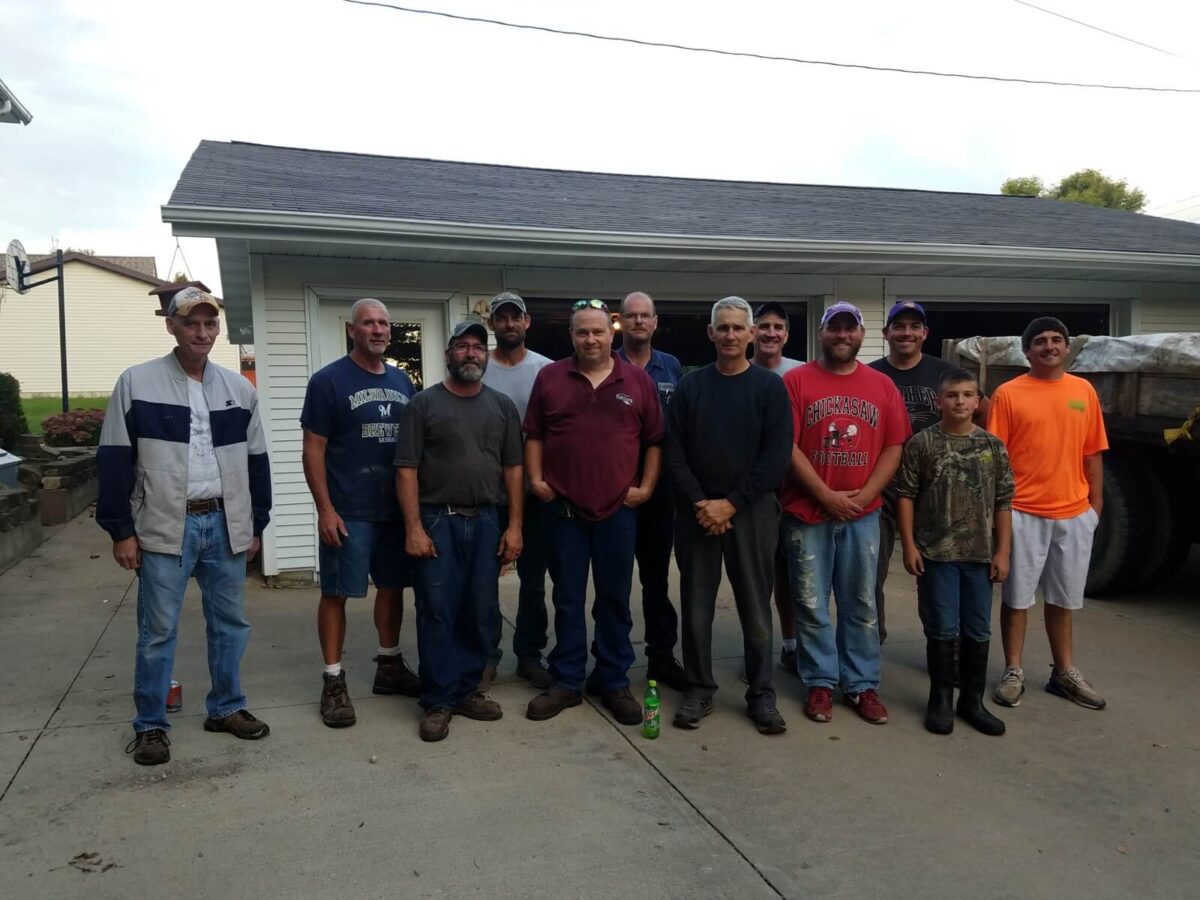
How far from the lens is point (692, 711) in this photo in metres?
3.83

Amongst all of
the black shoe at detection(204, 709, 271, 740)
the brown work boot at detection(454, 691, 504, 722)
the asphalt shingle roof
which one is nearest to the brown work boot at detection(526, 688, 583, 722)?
the brown work boot at detection(454, 691, 504, 722)

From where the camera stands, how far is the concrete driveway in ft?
8.69

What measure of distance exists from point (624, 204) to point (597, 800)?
254 inches

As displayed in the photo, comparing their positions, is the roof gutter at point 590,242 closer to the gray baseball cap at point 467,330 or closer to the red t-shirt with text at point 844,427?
the gray baseball cap at point 467,330

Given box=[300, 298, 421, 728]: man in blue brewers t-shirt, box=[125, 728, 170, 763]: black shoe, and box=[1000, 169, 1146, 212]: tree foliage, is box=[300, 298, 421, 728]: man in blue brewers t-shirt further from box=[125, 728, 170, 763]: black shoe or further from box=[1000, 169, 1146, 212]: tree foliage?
box=[1000, 169, 1146, 212]: tree foliage

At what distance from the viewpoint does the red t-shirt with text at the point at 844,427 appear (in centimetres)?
381

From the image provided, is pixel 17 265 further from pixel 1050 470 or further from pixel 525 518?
pixel 1050 470

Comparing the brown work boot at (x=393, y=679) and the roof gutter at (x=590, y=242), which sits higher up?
the roof gutter at (x=590, y=242)

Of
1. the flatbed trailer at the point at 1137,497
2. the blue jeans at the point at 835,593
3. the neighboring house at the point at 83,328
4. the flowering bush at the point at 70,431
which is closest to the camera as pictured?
the blue jeans at the point at 835,593

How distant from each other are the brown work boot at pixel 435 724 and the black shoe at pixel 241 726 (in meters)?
0.68

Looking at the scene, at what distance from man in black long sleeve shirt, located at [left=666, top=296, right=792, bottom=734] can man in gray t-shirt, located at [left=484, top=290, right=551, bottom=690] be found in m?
0.76

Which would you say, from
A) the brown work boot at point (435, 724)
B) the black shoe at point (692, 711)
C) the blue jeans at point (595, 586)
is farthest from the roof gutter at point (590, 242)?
the black shoe at point (692, 711)

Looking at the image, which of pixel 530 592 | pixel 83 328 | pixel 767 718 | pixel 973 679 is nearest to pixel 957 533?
pixel 973 679

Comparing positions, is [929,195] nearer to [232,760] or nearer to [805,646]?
→ [805,646]
